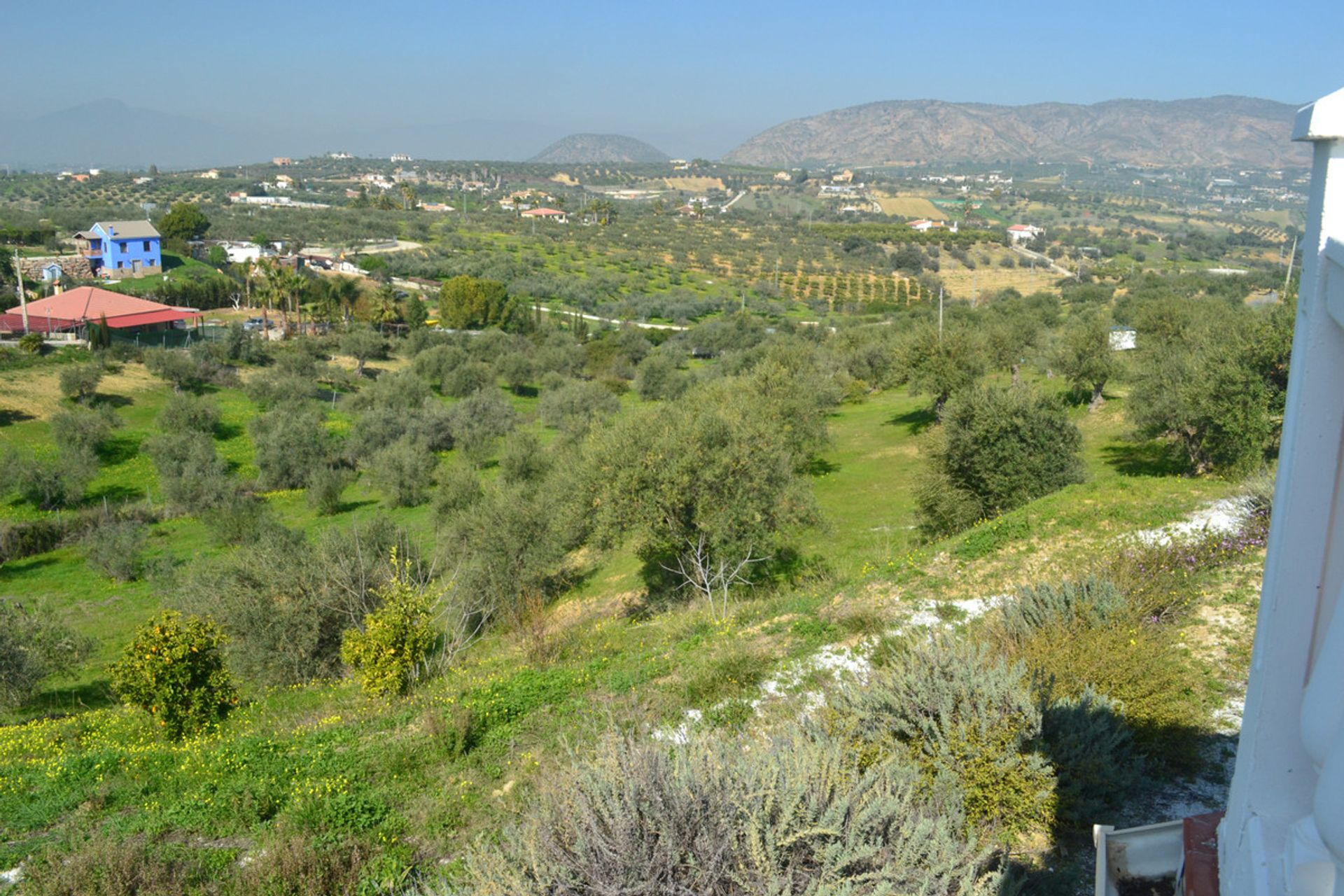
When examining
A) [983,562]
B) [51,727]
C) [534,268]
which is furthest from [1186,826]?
[534,268]

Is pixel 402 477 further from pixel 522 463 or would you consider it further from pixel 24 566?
pixel 24 566

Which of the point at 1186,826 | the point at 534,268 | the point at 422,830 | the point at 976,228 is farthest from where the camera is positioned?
the point at 976,228

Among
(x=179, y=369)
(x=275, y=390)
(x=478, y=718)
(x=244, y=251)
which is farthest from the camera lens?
(x=244, y=251)

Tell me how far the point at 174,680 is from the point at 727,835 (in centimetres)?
792

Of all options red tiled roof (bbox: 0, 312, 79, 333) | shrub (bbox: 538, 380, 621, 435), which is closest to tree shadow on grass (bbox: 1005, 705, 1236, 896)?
shrub (bbox: 538, 380, 621, 435)

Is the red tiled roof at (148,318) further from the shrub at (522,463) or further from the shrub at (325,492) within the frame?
the shrub at (522,463)

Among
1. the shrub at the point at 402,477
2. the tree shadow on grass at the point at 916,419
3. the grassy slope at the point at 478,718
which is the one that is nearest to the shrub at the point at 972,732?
the grassy slope at the point at 478,718

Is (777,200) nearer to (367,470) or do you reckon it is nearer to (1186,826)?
(367,470)

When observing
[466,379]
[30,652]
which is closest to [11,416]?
[466,379]

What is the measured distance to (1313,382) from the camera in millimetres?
1886

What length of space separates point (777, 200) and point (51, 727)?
159 metres

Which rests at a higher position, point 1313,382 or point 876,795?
point 1313,382

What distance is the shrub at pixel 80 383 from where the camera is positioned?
34781 millimetres

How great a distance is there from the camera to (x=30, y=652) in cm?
1330
